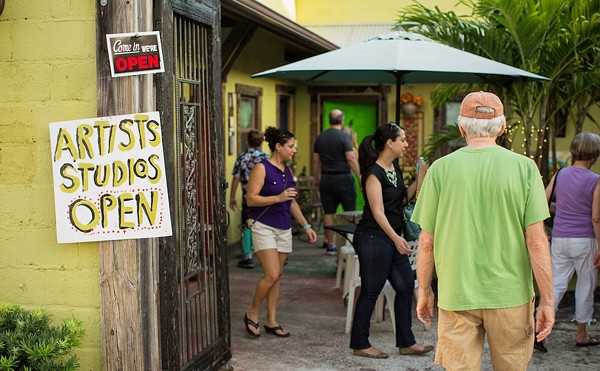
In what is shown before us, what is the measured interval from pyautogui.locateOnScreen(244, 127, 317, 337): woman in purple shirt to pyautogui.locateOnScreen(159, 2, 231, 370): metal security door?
0.77 metres

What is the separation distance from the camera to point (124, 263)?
4270 millimetres

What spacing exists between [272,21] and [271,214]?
3.71 m

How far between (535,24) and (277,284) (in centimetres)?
368

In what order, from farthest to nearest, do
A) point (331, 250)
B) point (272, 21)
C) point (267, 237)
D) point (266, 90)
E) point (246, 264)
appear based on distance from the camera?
1. point (266, 90)
2. point (331, 250)
3. point (246, 264)
4. point (272, 21)
5. point (267, 237)

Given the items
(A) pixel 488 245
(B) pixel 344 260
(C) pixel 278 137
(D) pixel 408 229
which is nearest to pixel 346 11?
(B) pixel 344 260

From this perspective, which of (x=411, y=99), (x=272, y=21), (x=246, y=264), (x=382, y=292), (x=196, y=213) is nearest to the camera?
(x=196, y=213)

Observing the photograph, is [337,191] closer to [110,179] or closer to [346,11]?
[110,179]

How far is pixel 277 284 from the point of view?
21.3 feet

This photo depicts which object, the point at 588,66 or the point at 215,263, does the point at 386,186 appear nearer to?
the point at 215,263

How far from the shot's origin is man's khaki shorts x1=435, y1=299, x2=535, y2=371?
3621 mm

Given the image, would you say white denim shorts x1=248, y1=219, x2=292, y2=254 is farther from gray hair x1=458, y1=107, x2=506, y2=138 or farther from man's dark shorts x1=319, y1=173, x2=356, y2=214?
man's dark shorts x1=319, y1=173, x2=356, y2=214

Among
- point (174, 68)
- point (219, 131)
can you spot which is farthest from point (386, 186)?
point (174, 68)

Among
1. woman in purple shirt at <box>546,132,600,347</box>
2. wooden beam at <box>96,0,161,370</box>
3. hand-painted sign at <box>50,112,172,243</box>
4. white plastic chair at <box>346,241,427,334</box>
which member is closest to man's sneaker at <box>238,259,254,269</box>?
white plastic chair at <box>346,241,427,334</box>

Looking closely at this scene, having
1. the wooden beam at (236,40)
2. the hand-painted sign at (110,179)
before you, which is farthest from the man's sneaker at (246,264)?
the hand-painted sign at (110,179)
